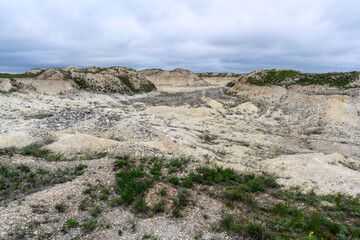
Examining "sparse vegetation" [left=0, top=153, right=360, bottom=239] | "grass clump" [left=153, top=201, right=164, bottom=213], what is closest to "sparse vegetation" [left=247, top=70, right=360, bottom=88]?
"sparse vegetation" [left=0, top=153, right=360, bottom=239]

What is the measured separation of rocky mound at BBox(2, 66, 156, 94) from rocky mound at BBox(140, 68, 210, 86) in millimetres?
38631

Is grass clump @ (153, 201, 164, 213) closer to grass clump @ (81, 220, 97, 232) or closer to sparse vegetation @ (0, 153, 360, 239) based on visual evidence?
sparse vegetation @ (0, 153, 360, 239)

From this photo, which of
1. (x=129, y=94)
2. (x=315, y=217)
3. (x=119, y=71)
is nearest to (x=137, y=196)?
(x=315, y=217)

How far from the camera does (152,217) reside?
24.0 ft

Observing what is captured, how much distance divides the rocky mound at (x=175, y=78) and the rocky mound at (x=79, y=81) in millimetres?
38631

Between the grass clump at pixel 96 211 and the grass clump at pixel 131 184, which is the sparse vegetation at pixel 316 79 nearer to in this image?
the grass clump at pixel 131 184

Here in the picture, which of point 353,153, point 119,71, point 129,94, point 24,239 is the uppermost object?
point 119,71

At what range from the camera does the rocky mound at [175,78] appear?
11218 cm

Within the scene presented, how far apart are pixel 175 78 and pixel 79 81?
211 feet

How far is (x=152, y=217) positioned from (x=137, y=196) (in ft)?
4.76

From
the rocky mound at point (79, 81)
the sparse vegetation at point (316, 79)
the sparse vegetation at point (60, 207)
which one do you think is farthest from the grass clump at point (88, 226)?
the rocky mound at point (79, 81)

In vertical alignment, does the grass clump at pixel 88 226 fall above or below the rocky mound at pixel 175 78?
below

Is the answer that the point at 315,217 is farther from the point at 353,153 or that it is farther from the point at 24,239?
the point at 353,153

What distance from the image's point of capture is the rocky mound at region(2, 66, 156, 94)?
1953 inches
